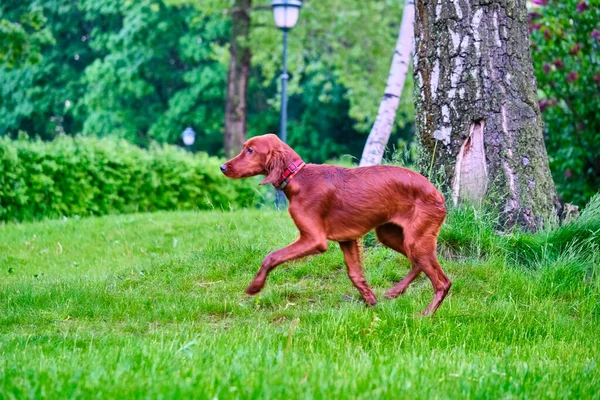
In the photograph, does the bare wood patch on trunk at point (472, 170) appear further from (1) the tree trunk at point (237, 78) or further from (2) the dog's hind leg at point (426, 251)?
(1) the tree trunk at point (237, 78)

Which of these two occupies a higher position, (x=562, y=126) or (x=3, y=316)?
Result: (x=562, y=126)

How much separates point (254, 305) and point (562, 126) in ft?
26.8

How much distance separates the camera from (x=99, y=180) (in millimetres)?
13977

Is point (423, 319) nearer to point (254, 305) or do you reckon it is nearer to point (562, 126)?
point (254, 305)

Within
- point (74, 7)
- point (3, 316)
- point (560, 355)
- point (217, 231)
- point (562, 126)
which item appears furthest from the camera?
point (74, 7)

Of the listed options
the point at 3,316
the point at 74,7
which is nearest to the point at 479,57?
the point at 3,316

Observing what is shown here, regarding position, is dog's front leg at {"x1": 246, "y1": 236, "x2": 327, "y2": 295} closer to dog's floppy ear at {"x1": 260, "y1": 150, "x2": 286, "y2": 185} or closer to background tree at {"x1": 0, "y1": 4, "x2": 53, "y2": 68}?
dog's floppy ear at {"x1": 260, "y1": 150, "x2": 286, "y2": 185}

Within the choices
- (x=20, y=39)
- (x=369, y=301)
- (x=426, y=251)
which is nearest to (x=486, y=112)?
(x=426, y=251)

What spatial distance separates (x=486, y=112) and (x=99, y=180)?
8.58m

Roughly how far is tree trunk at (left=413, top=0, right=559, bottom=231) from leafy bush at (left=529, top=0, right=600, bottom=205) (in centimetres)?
458

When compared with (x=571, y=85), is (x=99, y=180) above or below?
below

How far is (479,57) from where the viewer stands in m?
7.29

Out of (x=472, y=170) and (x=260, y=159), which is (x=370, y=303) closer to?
(x=260, y=159)

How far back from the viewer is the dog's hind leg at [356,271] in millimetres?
5875
